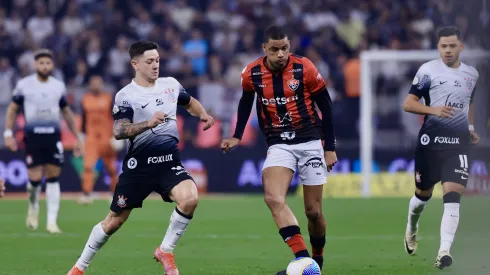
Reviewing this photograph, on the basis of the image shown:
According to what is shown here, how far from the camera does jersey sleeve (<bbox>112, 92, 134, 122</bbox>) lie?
33.1 ft

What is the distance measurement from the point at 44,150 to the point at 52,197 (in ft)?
2.59

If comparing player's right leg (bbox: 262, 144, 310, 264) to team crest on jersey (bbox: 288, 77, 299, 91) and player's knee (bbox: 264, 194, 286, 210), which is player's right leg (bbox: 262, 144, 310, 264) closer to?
player's knee (bbox: 264, 194, 286, 210)

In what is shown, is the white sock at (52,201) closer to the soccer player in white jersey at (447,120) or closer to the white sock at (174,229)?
the white sock at (174,229)

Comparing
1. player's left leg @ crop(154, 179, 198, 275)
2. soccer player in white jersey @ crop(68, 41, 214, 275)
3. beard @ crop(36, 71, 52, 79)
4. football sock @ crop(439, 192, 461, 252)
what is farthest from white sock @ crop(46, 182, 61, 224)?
football sock @ crop(439, 192, 461, 252)

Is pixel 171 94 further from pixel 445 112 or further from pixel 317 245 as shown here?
pixel 445 112

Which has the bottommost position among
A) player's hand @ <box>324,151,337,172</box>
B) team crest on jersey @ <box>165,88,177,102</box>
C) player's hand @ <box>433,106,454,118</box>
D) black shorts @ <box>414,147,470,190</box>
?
black shorts @ <box>414,147,470,190</box>

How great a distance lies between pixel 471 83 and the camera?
38.4ft

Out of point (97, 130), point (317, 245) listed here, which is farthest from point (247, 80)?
point (97, 130)

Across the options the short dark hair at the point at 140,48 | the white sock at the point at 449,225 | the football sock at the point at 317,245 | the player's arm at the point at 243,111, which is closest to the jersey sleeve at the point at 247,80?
the player's arm at the point at 243,111

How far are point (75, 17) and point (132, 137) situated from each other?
19907 mm

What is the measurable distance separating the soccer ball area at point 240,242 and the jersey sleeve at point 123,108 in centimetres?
194

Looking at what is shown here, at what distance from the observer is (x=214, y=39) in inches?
1125

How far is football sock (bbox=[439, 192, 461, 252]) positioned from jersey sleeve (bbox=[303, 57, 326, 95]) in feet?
7.17

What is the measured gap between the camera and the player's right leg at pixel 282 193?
971 cm
